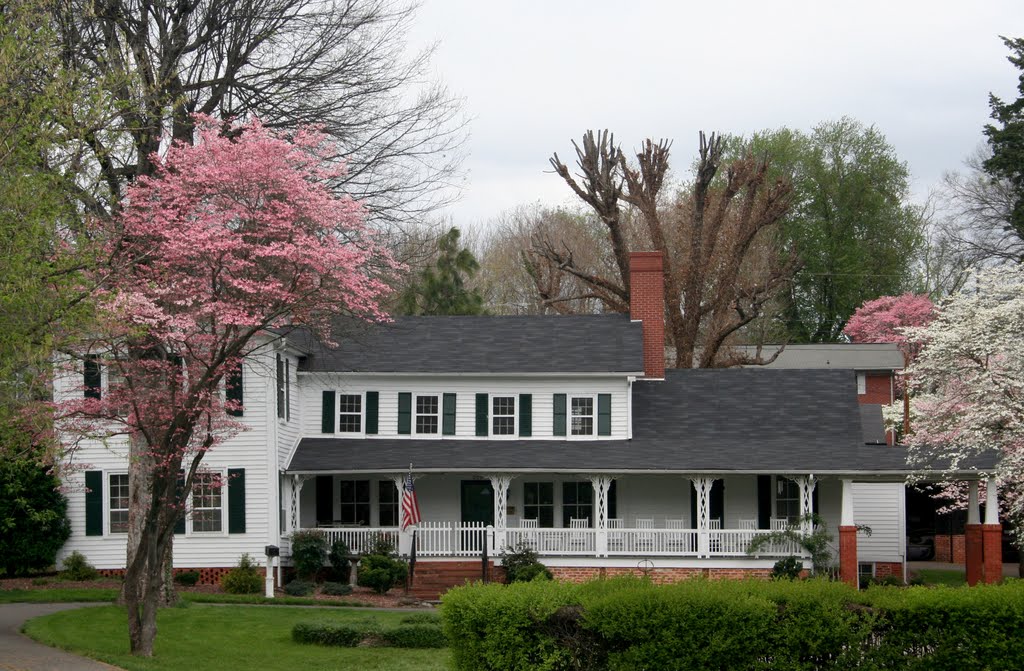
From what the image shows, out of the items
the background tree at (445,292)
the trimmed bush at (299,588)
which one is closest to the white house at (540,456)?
the trimmed bush at (299,588)

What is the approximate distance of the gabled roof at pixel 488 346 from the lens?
114ft

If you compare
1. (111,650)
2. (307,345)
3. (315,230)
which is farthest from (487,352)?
(111,650)

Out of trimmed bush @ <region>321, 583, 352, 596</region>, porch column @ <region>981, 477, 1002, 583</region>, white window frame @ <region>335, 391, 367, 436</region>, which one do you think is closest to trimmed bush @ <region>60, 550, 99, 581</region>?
trimmed bush @ <region>321, 583, 352, 596</region>

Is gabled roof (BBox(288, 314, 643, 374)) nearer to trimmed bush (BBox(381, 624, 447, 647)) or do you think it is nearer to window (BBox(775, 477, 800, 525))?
window (BBox(775, 477, 800, 525))

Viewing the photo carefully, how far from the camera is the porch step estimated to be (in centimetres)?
3199

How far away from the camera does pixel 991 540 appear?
31.2 metres

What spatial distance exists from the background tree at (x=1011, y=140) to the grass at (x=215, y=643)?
94.4ft

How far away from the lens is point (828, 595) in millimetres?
14344

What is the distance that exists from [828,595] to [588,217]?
52.0 meters

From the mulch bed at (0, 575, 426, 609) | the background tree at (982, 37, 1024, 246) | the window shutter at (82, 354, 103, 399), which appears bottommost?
the mulch bed at (0, 575, 426, 609)

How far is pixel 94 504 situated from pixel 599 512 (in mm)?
12601

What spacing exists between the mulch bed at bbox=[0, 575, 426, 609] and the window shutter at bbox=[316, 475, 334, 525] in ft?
13.1

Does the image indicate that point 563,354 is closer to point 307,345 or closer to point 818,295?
point 307,345

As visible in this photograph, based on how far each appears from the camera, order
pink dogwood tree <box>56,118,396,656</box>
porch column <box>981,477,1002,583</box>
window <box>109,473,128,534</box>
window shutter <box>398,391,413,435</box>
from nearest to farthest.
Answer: pink dogwood tree <box>56,118,396,656</box>
porch column <box>981,477,1002,583</box>
window <box>109,473,128,534</box>
window shutter <box>398,391,413,435</box>
